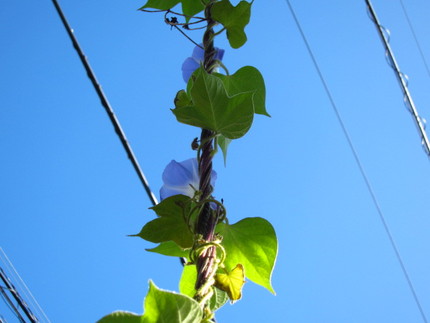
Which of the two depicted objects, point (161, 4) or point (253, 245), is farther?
point (161, 4)

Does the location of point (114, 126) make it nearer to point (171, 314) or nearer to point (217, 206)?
point (217, 206)

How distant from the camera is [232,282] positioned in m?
0.30

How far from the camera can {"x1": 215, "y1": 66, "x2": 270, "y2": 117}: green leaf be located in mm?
448

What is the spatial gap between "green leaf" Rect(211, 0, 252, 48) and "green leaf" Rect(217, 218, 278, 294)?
20cm

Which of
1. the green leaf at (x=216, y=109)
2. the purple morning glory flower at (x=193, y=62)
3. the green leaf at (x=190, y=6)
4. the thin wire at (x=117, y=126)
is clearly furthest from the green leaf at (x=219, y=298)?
the thin wire at (x=117, y=126)

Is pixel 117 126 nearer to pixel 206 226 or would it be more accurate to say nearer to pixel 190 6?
pixel 190 6

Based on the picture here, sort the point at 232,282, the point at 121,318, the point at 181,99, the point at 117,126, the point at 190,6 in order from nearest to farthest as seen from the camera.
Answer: the point at 121,318
the point at 232,282
the point at 181,99
the point at 190,6
the point at 117,126

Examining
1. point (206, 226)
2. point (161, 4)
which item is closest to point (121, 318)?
point (206, 226)

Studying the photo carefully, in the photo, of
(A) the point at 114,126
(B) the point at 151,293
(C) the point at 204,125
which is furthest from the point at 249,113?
(A) the point at 114,126

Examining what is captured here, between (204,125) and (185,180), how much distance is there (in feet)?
0.19

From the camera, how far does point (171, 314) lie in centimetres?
20

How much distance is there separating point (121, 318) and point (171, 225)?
131mm

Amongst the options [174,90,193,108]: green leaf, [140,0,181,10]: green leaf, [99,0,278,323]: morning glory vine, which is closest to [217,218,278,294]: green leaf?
[99,0,278,323]: morning glory vine

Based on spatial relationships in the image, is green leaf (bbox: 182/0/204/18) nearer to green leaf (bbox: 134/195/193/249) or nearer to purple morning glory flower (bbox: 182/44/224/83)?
purple morning glory flower (bbox: 182/44/224/83)
